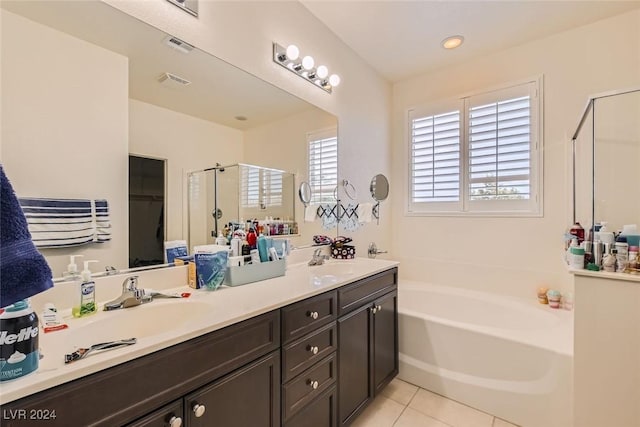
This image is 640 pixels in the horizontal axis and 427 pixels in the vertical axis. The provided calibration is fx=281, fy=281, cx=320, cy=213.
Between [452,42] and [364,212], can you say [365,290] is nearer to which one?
[364,212]

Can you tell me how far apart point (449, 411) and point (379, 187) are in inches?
74.4

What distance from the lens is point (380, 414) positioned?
1822 millimetres

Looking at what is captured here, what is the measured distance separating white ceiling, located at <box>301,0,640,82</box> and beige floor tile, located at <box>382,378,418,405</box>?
2.76 metres

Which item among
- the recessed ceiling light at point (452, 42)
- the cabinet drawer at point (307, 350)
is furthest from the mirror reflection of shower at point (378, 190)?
the cabinet drawer at point (307, 350)

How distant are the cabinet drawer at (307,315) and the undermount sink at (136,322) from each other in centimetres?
32

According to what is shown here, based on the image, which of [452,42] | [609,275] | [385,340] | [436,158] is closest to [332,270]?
[385,340]

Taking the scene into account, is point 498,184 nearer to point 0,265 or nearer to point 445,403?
point 445,403

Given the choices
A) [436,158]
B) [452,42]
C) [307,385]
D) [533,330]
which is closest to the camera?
[307,385]

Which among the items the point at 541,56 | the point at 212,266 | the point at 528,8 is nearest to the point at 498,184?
the point at 541,56

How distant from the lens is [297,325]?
1.23 metres

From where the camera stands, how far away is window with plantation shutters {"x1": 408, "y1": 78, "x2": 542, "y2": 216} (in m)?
2.40

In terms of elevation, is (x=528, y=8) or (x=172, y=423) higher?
(x=528, y=8)

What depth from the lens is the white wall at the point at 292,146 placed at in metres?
1.74

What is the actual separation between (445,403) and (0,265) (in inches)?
92.8
